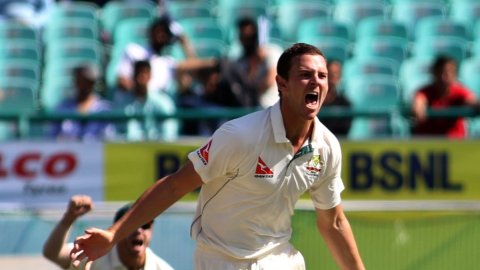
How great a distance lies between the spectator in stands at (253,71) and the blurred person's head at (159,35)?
966mm

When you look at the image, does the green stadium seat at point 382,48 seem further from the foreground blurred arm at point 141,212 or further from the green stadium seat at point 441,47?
the foreground blurred arm at point 141,212

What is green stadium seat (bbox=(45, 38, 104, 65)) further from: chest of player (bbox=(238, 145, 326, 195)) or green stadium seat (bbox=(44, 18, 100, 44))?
chest of player (bbox=(238, 145, 326, 195))

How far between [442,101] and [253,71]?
1.84 meters

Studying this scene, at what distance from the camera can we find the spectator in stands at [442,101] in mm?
10242

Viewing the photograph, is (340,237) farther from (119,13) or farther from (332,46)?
(119,13)

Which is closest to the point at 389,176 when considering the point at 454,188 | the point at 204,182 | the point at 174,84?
the point at 454,188

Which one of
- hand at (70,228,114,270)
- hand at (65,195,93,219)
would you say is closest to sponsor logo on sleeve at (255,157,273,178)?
hand at (70,228,114,270)

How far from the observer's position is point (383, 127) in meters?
11.3

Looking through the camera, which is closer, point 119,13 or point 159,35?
point 159,35

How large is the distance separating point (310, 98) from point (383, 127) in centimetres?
652

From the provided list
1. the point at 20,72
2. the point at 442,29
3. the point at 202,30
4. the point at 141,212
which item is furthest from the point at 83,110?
the point at 141,212

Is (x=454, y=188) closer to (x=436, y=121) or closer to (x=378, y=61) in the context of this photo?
(x=436, y=121)

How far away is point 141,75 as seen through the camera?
408 inches

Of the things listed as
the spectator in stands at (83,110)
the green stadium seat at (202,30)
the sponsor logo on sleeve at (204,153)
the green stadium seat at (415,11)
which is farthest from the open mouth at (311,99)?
the green stadium seat at (415,11)
